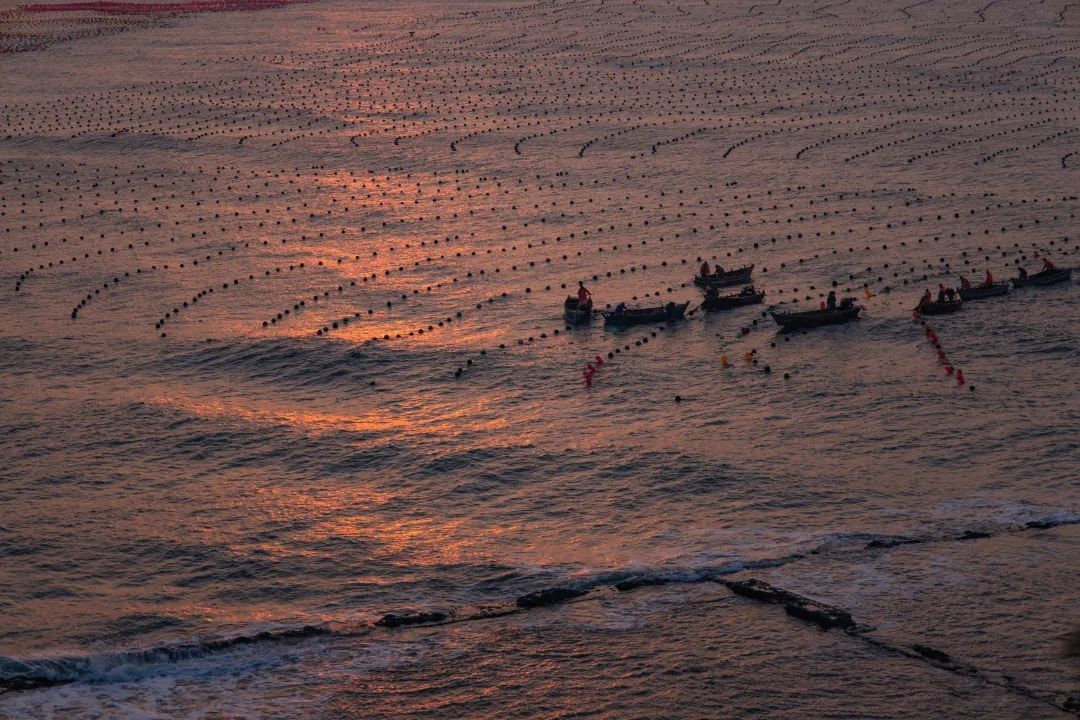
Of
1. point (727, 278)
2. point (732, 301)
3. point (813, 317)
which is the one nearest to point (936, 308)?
point (813, 317)

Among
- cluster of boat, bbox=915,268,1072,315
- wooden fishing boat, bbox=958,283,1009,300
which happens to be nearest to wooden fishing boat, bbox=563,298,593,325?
cluster of boat, bbox=915,268,1072,315

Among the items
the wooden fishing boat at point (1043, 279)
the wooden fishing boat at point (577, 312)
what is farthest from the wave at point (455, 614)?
the wooden fishing boat at point (1043, 279)

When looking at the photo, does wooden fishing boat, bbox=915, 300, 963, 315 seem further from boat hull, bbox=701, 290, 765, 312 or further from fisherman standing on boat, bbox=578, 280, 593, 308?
fisherman standing on boat, bbox=578, 280, 593, 308

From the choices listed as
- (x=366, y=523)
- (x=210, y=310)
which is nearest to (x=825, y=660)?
(x=366, y=523)

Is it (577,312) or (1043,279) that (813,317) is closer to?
(577,312)

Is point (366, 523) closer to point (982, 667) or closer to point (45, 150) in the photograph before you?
point (982, 667)
